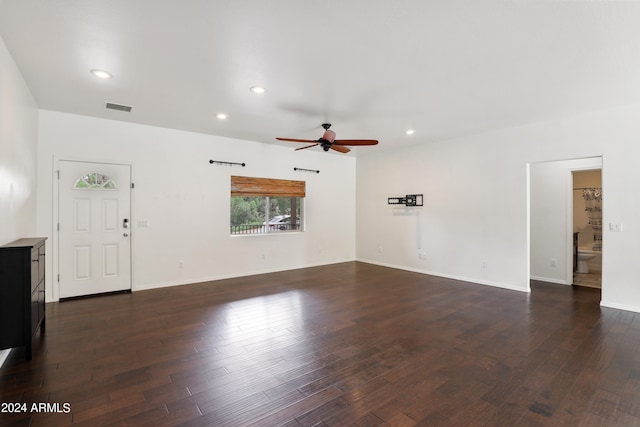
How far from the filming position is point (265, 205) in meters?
6.67

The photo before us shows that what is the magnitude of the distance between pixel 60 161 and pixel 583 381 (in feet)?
21.2

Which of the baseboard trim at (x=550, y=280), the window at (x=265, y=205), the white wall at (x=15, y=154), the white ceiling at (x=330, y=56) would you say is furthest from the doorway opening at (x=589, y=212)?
the white wall at (x=15, y=154)

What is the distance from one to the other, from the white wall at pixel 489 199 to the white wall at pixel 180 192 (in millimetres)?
1699

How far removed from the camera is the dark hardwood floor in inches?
79.7

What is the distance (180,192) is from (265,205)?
1773 millimetres

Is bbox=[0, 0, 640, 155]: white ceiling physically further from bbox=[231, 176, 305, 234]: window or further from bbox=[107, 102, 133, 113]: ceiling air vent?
bbox=[231, 176, 305, 234]: window

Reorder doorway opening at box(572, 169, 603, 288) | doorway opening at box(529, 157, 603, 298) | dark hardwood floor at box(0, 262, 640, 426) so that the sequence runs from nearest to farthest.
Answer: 1. dark hardwood floor at box(0, 262, 640, 426)
2. doorway opening at box(529, 157, 603, 298)
3. doorway opening at box(572, 169, 603, 288)

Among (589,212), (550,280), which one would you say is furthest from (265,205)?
(589,212)

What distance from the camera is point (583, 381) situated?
2.38 metres

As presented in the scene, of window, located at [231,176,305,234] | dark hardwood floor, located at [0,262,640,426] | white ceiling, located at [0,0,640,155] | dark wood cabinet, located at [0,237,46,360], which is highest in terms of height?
white ceiling, located at [0,0,640,155]

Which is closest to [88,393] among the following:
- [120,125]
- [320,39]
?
[320,39]

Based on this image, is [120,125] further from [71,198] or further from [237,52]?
[237,52]

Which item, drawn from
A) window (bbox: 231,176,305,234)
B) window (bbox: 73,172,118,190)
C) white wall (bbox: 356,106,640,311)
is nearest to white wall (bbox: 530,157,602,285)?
white wall (bbox: 356,106,640,311)

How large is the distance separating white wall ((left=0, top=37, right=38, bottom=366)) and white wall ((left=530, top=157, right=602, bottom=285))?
7096 mm
